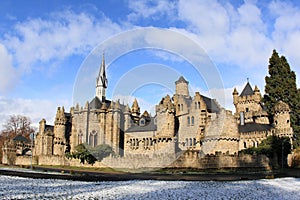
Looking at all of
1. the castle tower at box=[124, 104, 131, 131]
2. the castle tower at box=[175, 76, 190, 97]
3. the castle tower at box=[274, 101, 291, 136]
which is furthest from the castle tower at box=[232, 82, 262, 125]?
the castle tower at box=[124, 104, 131, 131]

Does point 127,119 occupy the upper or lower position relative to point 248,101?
lower

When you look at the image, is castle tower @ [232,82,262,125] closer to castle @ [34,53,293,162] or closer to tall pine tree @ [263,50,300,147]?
castle @ [34,53,293,162]

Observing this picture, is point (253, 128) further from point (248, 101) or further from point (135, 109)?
point (135, 109)

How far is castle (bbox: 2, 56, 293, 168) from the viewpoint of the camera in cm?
5631

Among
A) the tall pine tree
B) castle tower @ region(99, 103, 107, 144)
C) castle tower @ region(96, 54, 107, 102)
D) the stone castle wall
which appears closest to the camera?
the stone castle wall

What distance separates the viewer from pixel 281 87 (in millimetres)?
65188

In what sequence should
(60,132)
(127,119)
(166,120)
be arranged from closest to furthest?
(166,120)
(127,119)
(60,132)

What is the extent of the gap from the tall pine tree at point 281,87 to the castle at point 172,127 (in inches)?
198

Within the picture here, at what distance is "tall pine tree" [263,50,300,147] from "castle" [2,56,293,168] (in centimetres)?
504

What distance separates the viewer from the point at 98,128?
77062 millimetres

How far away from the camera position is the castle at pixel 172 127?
56.3 m

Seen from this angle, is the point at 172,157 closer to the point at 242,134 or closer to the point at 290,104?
the point at 242,134

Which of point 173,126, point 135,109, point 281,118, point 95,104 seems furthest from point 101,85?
point 281,118

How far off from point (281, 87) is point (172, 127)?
23991mm
